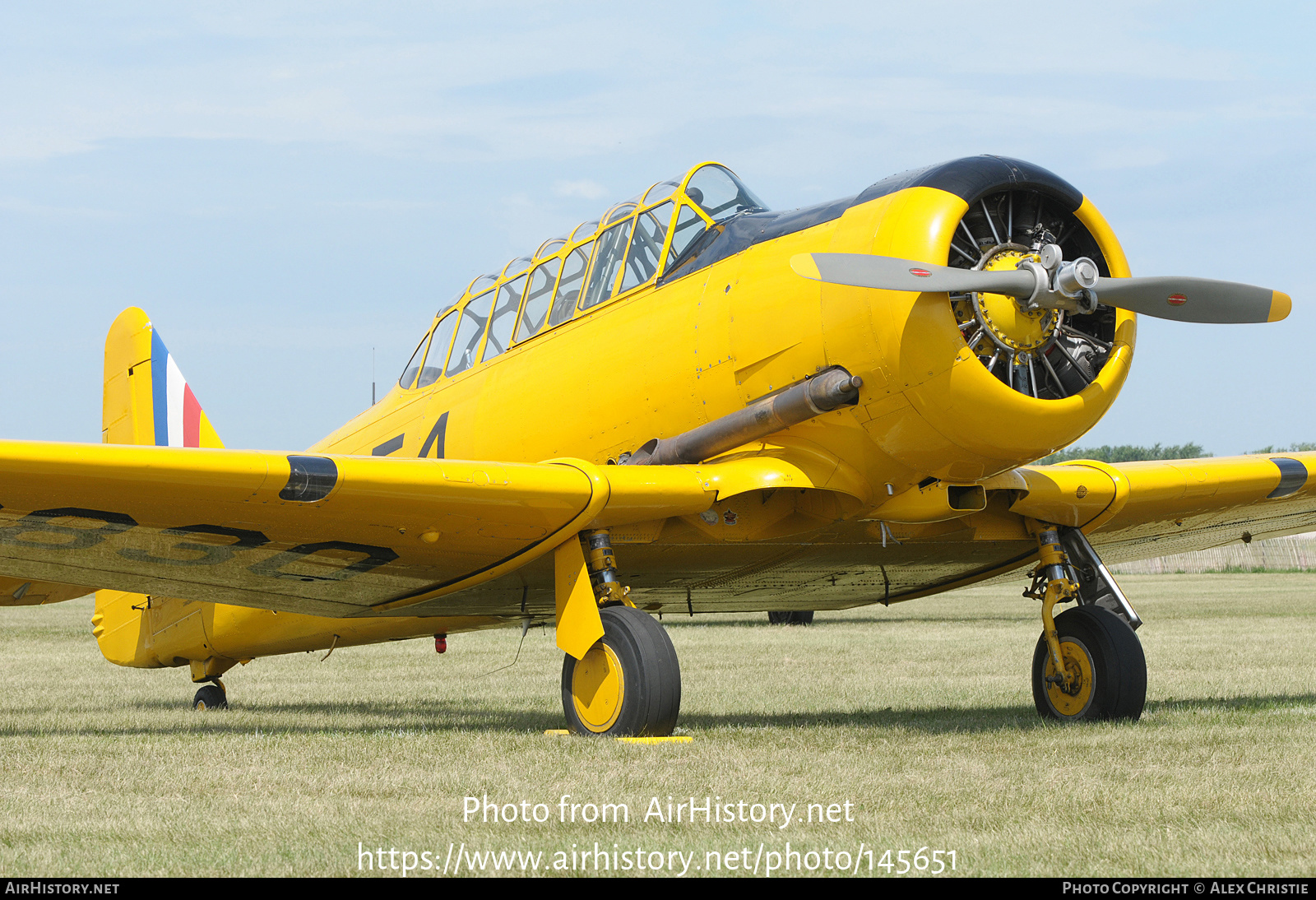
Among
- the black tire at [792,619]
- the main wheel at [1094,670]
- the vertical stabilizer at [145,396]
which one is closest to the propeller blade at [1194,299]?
the main wheel at [1094,670]

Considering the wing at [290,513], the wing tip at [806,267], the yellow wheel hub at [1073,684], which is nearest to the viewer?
the wing at [290,513]

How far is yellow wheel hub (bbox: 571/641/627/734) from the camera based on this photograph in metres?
7.02

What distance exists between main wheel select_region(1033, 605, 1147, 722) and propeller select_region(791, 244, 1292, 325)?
2008mm

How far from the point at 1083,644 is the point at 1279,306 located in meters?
2.34

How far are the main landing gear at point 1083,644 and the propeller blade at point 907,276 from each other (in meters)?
2.44

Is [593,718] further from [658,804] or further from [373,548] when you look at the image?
[658,804]

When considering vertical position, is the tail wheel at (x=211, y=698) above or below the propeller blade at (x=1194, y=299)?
below

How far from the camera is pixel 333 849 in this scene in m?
4.13

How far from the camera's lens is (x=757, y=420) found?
7.34 meters

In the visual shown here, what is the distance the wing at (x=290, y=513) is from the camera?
258 inches

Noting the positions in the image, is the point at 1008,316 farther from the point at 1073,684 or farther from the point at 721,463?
the point at 1073,684

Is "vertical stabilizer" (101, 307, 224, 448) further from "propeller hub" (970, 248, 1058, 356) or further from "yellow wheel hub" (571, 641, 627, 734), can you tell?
"propeller hub" (970, 248, 1058, 356)

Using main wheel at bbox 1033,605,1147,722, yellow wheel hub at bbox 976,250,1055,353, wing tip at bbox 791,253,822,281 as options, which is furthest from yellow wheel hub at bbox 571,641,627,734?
main wheel at bbox 1033,605,1147,722

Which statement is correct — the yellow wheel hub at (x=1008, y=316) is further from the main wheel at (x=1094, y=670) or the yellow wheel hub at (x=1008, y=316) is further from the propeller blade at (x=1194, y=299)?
the main wheel at (x=1094, y=670)
